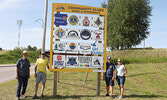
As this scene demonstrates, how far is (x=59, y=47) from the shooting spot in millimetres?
6695

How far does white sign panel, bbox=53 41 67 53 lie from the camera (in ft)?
21.8

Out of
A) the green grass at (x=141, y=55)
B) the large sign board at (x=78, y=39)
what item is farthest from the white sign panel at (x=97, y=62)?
the green grass at (x=141, y=55)

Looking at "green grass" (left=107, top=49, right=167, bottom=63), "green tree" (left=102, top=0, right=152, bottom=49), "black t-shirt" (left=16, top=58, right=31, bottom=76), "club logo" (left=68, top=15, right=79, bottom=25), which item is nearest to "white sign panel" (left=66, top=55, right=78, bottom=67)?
"club logo" (left=68, top=15, right=79, bottom=25)

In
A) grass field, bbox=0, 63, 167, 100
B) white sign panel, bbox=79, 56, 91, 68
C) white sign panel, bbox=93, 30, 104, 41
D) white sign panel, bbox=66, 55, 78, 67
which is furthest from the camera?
white sign panel, bbox=93, 30, 104, 41

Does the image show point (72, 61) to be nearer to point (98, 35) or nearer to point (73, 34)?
point (73, 34)

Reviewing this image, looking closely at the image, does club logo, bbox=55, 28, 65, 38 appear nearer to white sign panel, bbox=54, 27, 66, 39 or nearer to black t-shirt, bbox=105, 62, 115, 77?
white sign panel, bbox=54, 27, 66, 39

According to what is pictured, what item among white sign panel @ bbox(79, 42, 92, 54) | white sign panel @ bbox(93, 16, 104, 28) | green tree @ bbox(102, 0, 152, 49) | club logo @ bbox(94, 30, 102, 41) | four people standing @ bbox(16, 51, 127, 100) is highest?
green tree @ bbox(102, 0, 152, 49)

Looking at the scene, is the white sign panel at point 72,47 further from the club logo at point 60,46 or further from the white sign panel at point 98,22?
the white sign panel at point 98,22

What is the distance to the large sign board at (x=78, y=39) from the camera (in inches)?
263

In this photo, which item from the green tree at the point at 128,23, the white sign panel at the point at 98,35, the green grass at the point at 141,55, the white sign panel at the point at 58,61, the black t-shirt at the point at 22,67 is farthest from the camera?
the green tree at the point at 128,23

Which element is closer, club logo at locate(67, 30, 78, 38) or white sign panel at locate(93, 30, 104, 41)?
club logo at locate(67, 30, 78, 38)

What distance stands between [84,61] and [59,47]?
4.08 ft

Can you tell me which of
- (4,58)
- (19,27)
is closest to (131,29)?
(4,58)

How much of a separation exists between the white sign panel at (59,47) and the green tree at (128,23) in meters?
27.5
